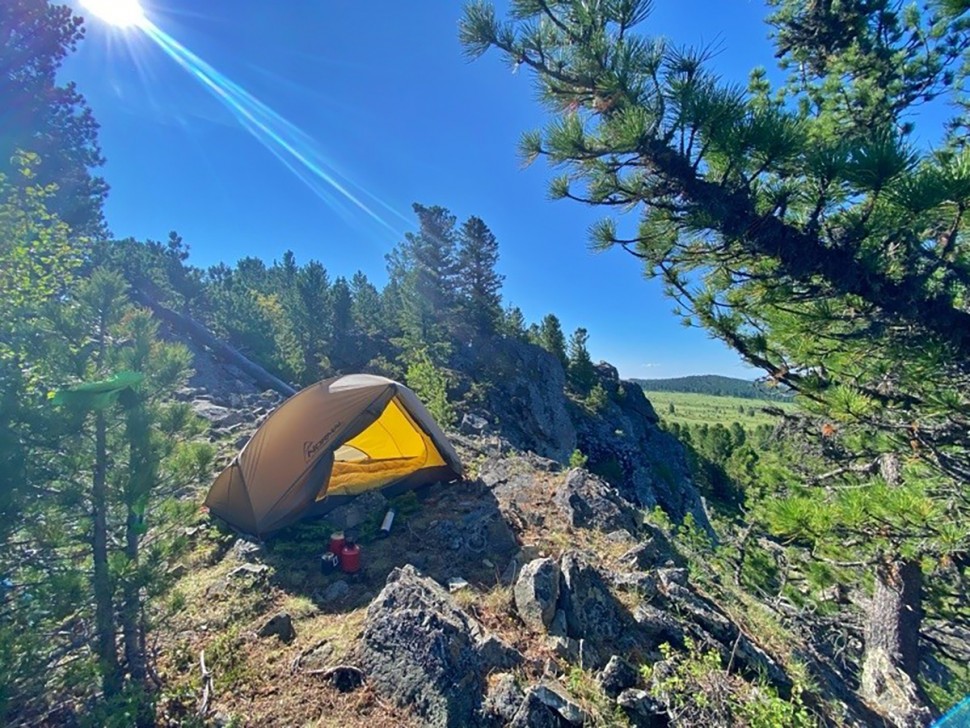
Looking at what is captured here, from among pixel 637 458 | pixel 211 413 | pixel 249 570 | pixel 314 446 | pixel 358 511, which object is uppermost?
pixel 211 413

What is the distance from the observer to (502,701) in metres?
2.93

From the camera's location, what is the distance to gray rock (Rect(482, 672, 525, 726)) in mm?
2861

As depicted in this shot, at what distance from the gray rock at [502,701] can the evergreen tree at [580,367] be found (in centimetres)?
2887

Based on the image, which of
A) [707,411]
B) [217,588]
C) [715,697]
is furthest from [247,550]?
[707,411]

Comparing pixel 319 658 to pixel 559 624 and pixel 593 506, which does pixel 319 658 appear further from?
pixel 593 506

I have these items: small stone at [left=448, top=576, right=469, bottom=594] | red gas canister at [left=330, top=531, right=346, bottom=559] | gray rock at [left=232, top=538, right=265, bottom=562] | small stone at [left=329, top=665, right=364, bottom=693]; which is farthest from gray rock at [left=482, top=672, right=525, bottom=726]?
gray rock at [left=232, top=538, right=265, bottom=562]

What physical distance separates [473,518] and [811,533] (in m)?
3.68

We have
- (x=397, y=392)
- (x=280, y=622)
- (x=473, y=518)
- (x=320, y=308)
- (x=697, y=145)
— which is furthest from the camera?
(x=320, y=308)

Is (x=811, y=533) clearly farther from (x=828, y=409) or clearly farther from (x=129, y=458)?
(x=129, y=458)

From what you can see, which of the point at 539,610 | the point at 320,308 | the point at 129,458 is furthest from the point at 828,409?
the point at 320,308

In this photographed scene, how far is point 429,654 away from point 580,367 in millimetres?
30685

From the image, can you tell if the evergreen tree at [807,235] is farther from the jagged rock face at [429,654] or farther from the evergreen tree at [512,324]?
the evergreen tree at [512,324]

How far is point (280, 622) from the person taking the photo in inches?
158

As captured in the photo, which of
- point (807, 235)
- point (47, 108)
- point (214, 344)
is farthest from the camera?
point (214, 344)
